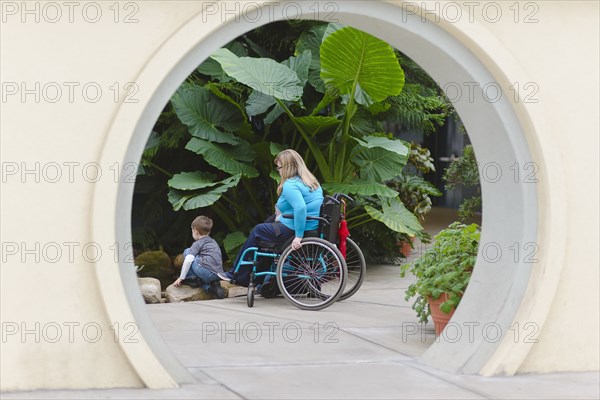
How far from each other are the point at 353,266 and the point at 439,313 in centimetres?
336

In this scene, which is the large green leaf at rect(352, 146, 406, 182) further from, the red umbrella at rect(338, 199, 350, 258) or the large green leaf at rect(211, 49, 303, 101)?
the red umbrella at rect(338, 199, 350, 258)

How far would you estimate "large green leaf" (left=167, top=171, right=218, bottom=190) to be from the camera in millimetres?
10840

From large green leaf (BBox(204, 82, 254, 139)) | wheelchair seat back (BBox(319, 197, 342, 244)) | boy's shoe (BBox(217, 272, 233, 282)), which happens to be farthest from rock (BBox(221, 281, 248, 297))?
large green leaf (BBox(204, 82, 254, 139))

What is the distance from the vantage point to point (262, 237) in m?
9.48

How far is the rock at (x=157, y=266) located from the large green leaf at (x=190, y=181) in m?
1.24

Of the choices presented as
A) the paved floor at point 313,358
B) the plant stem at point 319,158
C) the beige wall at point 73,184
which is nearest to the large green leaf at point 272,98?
the plant stem at point 319,158

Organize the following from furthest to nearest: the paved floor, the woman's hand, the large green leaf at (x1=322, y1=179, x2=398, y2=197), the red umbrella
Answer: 1. the large green leaf at (x1=322, y1=179, x2=398, y2=197)
2. the red umbrella
3. the woman's hand
4. the paved floor

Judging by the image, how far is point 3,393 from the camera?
529 centimetres

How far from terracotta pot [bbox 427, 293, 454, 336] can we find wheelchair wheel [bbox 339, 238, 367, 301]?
7.20 feet

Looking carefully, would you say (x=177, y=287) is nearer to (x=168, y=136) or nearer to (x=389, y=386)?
(x=168, y=136)

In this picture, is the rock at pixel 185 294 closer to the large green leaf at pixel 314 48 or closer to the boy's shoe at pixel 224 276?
the boy's shoe at pixel 224 276

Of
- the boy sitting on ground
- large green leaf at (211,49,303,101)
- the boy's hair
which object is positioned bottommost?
the boy sitting on ground

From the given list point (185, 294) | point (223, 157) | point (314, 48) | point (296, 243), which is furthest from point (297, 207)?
point (314, 48)

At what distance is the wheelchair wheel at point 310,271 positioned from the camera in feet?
29.8
